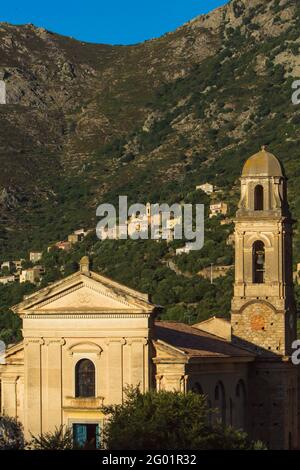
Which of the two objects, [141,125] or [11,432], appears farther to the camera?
[141,125]

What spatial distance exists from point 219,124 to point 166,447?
97.1m

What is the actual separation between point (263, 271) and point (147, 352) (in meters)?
9.73

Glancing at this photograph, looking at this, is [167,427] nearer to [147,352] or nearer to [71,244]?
[147,352]

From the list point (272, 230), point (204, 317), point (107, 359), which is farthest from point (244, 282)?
point (204, 317)

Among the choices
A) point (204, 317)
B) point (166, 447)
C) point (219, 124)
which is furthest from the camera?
point (219, 124)

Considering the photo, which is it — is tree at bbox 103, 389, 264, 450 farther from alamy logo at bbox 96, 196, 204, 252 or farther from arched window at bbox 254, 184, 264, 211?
alamy logo at bbox 96, 196, 204, 252

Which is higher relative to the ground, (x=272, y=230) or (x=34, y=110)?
(x=34, y=110)

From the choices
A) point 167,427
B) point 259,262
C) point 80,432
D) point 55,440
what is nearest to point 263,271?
A: point 259,262

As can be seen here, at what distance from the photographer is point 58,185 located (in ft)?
503

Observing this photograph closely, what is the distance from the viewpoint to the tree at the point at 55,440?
57.4 meters

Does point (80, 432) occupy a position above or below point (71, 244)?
below

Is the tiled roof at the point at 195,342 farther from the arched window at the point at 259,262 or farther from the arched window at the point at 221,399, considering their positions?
the arched window at the point at 259,262

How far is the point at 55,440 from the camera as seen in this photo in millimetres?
58531

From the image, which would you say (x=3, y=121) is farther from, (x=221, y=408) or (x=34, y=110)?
(x=221, y=408)
